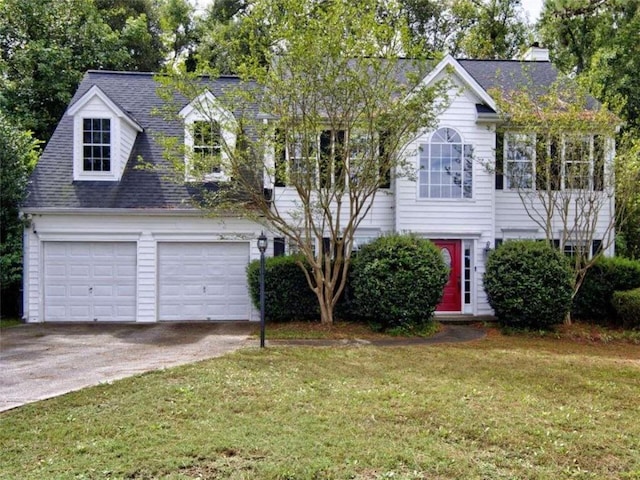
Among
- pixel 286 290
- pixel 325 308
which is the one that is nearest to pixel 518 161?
pixel 325 308

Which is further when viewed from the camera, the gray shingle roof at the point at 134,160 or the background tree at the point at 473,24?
the background tree at the point at 473,24

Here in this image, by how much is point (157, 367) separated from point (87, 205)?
6964 millimetres

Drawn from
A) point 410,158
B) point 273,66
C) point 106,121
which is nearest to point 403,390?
point 273,66

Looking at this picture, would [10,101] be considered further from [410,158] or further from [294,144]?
[410,158]

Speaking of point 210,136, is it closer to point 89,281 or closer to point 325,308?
point 325,308

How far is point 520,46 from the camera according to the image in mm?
25938

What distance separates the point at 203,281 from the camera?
1362 centimetres

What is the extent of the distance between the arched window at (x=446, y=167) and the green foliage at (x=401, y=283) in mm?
2515

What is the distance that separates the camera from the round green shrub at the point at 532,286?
36.9 feet

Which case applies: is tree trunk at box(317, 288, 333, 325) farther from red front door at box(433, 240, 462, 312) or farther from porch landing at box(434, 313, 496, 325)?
red front door at box(433, 240, 462, 312)

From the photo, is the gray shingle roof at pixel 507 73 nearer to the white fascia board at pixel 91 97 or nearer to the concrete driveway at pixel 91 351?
the white fascia board at pixel 91 97

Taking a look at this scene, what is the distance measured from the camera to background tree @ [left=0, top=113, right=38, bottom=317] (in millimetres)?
13156

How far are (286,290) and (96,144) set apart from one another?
6744 mm

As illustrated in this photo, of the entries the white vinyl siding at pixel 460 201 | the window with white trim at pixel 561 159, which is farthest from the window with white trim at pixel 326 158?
the window with white trim at pixel 561 159
